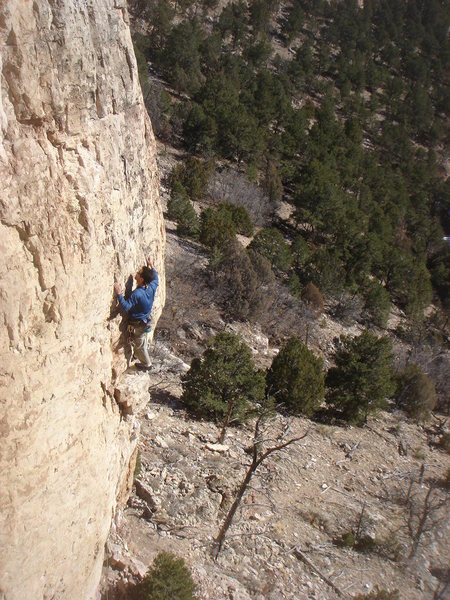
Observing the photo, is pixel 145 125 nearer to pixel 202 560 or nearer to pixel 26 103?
pixel 26 103

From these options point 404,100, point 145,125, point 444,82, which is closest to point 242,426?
point 145,125

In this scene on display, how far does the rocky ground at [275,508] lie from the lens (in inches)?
352

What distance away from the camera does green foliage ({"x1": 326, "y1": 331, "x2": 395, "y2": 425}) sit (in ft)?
53.9

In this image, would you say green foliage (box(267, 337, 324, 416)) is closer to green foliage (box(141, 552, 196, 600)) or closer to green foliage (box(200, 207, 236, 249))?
green foliage (box(200, 207, 236, 249))

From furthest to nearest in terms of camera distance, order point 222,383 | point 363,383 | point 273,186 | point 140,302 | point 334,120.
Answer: point 334,120
point 273,186
point 363,383
point 222,383
point 140,302

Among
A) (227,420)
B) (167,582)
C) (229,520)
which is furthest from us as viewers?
(227,420)

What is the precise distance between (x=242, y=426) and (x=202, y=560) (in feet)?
16.4

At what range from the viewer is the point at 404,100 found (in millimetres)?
52906

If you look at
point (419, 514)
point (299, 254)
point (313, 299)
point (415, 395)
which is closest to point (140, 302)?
point (419, 514)

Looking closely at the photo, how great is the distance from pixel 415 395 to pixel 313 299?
6237mm

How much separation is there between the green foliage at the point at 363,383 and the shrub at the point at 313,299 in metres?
5.71

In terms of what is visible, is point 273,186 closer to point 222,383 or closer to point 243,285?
point 243,285

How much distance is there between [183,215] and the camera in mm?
22734

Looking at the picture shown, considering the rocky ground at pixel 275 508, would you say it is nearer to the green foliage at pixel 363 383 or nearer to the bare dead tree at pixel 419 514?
the bare dead tree at pixel 419 514
